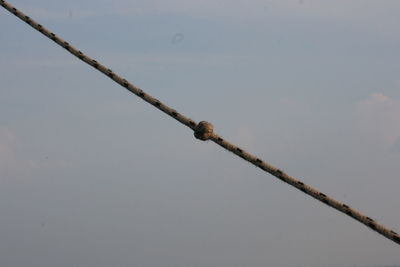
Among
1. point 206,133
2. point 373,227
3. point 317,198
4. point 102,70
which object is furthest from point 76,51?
point 373,227

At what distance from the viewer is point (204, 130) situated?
42.8ft

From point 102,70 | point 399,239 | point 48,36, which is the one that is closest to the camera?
point 399,239

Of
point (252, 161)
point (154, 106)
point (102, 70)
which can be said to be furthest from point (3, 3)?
point (252, 161)

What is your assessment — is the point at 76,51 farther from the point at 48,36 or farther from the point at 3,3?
the point at 3,3

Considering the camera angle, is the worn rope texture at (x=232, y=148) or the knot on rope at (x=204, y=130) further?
the knot on rope at (x=204, y=130)

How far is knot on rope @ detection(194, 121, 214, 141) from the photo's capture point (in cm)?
1304

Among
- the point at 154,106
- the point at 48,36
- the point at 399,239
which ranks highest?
the point at 48,36

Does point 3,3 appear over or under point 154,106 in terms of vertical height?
over

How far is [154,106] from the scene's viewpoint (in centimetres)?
1346

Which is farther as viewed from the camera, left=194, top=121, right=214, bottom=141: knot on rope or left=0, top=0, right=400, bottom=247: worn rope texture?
left=194, top=121, right=214, bottom=141: knot on rope

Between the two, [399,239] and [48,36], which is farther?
[48,36]

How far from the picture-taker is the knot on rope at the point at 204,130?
42.8 ft

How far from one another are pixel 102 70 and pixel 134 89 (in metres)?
0.81

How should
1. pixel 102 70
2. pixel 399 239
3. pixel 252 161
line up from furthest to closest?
pixel 102 70 < pixel 252 161 < pixel 399 239
